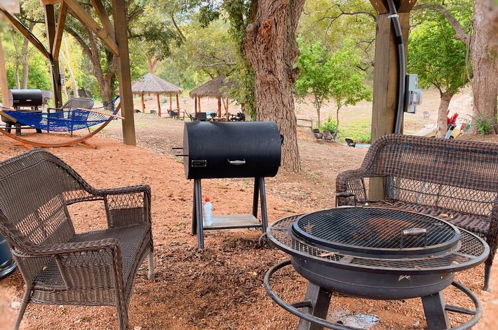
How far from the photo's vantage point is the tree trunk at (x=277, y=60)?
6.76 metres

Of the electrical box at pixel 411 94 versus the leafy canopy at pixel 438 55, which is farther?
the leafy canopy at pixel 438 55

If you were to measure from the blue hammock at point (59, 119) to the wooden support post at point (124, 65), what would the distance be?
0.39m

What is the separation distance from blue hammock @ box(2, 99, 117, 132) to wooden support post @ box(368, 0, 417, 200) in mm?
5145

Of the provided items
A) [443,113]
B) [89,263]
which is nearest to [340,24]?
[443,113]

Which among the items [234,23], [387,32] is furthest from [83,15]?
[387,32]

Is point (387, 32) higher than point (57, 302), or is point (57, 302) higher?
point (387, 32)

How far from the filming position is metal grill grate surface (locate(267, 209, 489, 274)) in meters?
1.51

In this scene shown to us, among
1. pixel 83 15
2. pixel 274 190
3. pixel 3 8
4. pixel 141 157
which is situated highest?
pixel 83 15

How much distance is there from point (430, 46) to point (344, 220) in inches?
660

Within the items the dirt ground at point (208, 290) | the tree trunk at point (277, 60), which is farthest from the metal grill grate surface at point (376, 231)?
the tree trunk at point (277, 60)

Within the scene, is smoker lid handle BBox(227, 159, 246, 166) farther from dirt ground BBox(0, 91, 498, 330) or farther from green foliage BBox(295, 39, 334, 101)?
green foliage BBox(295, 39, 334, 101)

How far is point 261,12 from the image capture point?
268 inches

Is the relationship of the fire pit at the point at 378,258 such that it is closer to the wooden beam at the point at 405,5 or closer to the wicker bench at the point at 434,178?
the wicker bench at the point at 434,178

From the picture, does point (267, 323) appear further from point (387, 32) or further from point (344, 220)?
point (387, 32)
